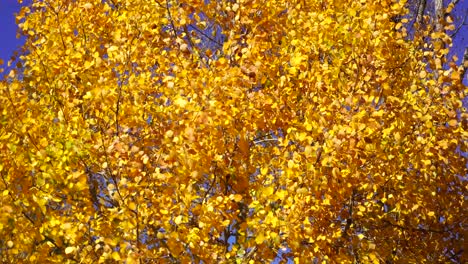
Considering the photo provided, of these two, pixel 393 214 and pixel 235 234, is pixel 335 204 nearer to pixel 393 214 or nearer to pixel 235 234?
pixel 235 234

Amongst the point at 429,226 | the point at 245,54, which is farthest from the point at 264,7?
the point at 429,226

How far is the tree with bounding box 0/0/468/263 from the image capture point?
376cm

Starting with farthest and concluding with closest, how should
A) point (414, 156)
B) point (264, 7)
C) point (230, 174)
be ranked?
point (264, 7) < point (414, 156) < point (230, 174)

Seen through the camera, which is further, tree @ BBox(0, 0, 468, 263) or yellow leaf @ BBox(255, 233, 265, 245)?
tree @ BBox(0, 0, 468, 263)

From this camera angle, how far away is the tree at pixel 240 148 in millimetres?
3764

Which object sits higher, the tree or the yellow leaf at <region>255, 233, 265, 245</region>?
the tree

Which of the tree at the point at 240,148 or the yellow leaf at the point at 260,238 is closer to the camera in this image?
the yellow leaf at the point at 260,238

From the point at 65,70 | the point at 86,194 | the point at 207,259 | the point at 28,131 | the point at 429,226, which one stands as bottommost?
the point at 207,259

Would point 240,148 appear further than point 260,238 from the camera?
Yes

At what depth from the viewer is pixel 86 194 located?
4160 mm

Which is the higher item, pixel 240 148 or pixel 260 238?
pixel 240 148

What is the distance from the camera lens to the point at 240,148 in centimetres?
415

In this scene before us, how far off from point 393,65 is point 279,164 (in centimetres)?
219

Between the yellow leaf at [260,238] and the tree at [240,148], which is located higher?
the tree at [240,148]
